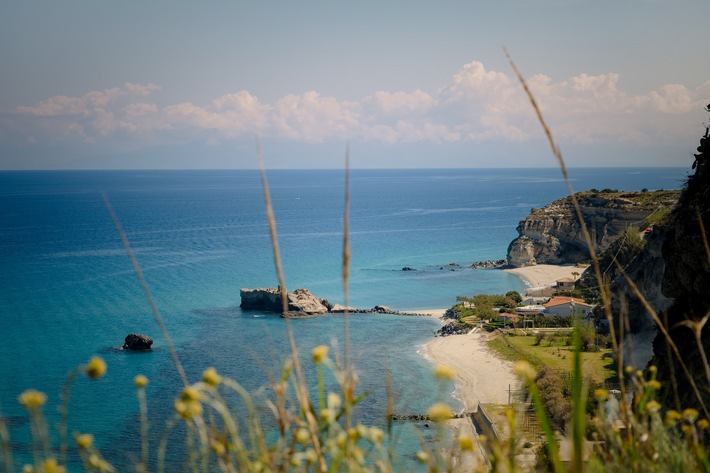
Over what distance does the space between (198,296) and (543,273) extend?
37061mm

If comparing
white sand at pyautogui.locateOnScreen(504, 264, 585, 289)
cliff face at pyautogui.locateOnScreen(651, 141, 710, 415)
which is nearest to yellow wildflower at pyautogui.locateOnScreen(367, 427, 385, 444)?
cliff face at pyautogui.locateOnScreen(651, 141, 710, 415)

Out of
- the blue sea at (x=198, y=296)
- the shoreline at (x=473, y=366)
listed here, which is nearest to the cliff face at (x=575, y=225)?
the blue sea at (x=198, y=296)

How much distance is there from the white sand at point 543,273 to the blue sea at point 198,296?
192 cm

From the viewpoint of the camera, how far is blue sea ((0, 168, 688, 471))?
36.3 metres

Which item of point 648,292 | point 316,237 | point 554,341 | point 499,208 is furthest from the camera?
point 499,208

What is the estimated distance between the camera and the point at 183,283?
236ft

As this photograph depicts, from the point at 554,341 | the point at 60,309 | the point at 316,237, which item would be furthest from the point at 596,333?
the point at 316,237

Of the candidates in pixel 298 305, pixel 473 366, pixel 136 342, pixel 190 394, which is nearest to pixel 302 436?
pixel 190 394

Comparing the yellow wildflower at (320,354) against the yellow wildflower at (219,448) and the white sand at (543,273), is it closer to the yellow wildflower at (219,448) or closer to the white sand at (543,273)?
the yellow wildflower at (219,448)

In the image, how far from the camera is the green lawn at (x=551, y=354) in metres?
31.5

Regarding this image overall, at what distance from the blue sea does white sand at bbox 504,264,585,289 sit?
192 cm

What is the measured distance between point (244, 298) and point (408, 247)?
46.4 meters

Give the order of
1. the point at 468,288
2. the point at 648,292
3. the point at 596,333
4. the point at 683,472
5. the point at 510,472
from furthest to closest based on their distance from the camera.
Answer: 1. the point at 468,288
2. the point at 596,333
3. the point at 648,292
4. the point at 683,472
5. the point at 510,472

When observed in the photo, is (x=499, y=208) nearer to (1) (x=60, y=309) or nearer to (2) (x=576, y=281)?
(2) (x=576, y=281)
